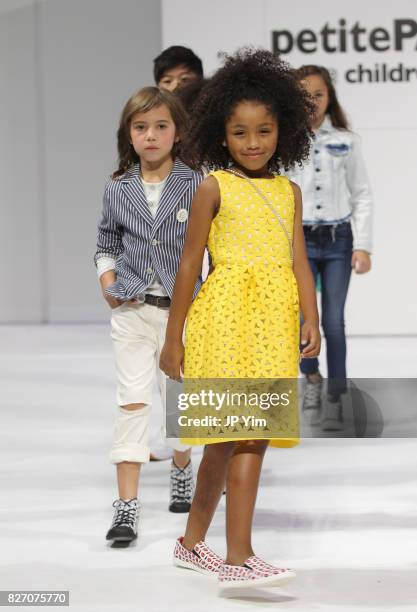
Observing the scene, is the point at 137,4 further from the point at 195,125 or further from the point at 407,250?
the point at 195,125

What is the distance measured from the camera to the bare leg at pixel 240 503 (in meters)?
2.53

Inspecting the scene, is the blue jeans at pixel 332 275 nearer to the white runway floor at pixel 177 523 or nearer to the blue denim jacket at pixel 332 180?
the blue denim jacket at pixel 332 180

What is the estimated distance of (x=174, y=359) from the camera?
103 inches

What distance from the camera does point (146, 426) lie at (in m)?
3.14

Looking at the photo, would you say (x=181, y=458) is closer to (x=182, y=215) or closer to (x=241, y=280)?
(x=182, y=215)

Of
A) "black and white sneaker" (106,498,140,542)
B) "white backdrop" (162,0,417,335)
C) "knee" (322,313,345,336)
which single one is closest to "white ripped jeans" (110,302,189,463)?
"black and white sneaker" (106,498,140,542)

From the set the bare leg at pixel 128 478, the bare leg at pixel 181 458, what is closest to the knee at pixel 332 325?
the bare leg at pixel 181 458

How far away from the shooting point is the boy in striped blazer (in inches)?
121

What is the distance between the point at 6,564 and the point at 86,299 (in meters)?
5.66

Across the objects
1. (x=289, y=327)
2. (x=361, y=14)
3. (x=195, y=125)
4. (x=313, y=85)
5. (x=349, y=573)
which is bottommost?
(x=349, y=573)

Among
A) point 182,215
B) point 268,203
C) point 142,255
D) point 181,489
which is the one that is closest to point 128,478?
point 181,489

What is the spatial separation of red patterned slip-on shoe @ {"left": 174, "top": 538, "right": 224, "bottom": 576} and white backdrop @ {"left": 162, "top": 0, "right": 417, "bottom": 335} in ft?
15.6

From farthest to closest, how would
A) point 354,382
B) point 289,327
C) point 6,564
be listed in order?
1. point 354,382
2. point 6,564
3. point 289,327

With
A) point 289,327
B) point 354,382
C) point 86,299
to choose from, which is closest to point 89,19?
point 86,299
